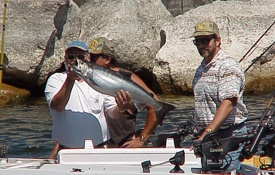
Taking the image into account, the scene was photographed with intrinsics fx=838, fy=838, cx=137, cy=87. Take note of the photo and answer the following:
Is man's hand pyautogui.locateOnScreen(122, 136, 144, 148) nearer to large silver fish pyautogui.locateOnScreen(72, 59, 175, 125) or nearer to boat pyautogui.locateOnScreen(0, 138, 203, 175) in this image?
large silver fish pyautogui.locateOnScreen(72, 59, 175, 125)

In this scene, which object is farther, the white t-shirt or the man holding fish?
the white t-shirt

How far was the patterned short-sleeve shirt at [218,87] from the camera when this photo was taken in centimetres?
705

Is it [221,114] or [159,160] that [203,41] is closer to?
[221,114]

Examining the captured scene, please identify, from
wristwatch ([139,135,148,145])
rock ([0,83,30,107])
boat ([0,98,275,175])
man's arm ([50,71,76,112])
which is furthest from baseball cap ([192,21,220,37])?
rock ([0,83,30,107])

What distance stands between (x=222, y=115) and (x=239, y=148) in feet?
1.01

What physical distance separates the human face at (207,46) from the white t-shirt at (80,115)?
102cm

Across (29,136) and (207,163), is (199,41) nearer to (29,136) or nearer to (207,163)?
(207,163)

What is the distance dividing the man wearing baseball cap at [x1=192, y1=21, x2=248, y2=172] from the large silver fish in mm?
577

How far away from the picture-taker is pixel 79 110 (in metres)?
7.62

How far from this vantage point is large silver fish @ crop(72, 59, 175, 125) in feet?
23.9

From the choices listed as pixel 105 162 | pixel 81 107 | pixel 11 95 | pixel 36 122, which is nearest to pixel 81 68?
pixel 81 107

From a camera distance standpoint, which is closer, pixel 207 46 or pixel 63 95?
pixel 207 46

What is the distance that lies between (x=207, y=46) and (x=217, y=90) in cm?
40

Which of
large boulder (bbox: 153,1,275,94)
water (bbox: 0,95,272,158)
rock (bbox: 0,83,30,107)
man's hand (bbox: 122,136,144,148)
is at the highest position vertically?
large boulder (bbox: 153,1,275,94)
